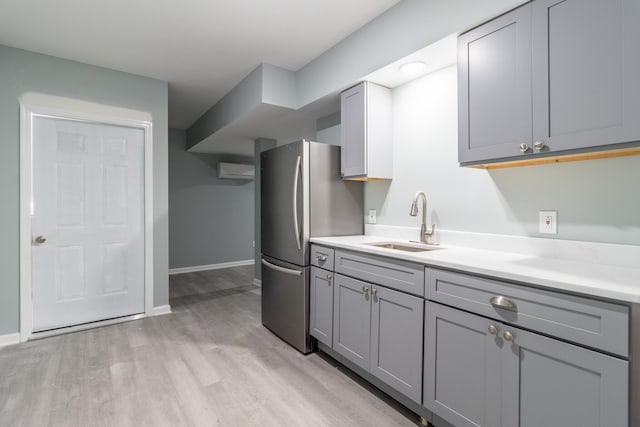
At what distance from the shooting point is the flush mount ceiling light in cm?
220

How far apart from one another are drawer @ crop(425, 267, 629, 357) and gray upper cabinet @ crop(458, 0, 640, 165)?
0.66 meters

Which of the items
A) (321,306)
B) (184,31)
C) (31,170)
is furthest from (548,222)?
(31,170)

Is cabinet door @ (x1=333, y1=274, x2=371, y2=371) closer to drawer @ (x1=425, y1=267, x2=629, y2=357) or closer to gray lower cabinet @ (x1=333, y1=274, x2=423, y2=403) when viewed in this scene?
gray lower cabinet @ (x1=333, y1=274, x2=423, y2=403)

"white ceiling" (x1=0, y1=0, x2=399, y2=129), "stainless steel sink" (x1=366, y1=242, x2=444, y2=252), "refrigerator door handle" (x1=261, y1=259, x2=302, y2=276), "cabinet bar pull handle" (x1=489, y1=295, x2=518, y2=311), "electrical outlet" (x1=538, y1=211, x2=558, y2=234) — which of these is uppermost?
"white ceiling" (x1=0, y1=0, x2=399, y2=129)

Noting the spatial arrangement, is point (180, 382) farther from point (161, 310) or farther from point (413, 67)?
point (413, 67)

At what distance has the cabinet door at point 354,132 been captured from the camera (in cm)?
252

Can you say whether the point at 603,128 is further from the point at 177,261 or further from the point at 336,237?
the point at 177,261

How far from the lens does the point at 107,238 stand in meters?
3.25

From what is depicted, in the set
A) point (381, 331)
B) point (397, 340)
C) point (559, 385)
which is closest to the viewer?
point (559, 385)

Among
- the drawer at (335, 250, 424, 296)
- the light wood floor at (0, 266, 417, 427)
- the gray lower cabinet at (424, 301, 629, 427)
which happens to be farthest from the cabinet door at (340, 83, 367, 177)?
the light wood floor at (0, 266, 417, 427)

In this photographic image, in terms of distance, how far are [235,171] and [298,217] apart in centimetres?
383

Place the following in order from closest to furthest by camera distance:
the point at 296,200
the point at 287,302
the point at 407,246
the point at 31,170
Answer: the point at 407,246 → the point at 296,200 → the point at 287,302 → the point at 31,170

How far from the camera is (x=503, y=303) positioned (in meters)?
1.32

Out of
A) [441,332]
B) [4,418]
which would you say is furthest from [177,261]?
[441,332]
